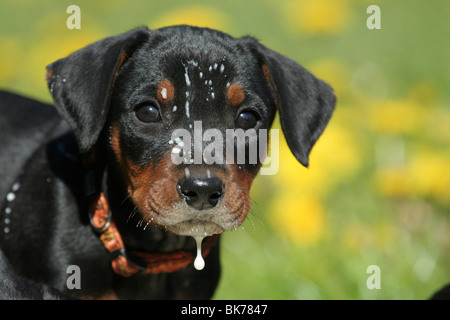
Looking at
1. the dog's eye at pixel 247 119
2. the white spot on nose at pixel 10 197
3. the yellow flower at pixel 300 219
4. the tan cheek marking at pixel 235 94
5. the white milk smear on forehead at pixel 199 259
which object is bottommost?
the yellow flower at pixel 300 219

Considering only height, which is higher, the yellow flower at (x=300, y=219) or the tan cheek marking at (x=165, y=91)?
the tan cheek marking at (x=165, y=91)

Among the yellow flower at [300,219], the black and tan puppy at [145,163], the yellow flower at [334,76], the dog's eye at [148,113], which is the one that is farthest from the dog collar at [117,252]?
the yellow flower at [334,76]

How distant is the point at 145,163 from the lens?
4.30 meters

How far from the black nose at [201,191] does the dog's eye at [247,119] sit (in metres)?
0.56

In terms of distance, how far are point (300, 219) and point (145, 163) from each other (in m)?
2.81

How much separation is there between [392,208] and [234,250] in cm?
146

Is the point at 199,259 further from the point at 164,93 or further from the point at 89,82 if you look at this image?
the point at 89,82

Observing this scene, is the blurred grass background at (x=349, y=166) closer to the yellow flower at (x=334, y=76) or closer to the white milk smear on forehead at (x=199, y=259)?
the yellow flower at (x=334, y=76)

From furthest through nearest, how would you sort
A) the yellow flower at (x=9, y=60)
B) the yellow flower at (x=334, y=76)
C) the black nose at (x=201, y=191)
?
the yellow flower at (x=9, y=60) → the yellow flower at (x=334, y=76) → the black nose at (x=201, y=191)

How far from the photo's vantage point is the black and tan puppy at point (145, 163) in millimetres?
4238

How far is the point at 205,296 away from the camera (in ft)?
16.6

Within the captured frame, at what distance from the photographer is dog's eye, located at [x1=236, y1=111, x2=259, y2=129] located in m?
4.54
